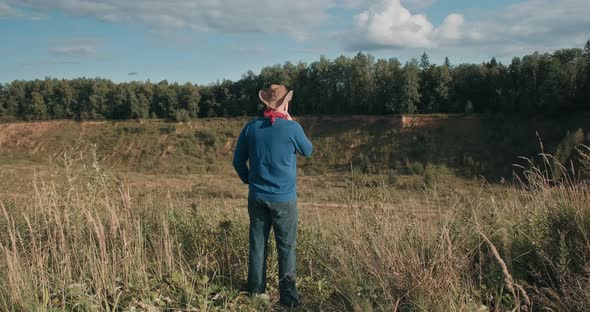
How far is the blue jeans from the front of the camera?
4.16 m

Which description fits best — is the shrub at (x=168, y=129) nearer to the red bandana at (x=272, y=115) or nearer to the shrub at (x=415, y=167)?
the shrub at (x=415, y=167)

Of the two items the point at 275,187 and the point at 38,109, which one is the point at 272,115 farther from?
the point at 38,109

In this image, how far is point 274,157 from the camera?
4.18m

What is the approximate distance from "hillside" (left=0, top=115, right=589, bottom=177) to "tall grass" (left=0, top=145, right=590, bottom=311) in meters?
38.2

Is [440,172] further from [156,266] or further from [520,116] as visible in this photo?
[156,266]

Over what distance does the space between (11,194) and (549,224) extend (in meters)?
6.45

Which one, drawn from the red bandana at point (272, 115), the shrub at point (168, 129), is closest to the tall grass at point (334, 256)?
the red bandana at point (272, 115)

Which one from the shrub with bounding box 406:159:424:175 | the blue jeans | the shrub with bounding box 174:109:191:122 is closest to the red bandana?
the blue jeans

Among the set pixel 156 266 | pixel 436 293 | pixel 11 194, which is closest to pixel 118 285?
pixel 156 266

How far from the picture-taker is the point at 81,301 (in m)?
3.47

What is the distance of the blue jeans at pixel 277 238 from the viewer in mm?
4164

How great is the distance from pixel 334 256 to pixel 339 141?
51245 millimetres

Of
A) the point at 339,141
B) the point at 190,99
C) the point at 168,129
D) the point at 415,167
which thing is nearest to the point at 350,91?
the point at 339,141

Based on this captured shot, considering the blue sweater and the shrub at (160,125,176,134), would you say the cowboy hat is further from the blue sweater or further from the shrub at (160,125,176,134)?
the shrub at (160,125,176,134)
